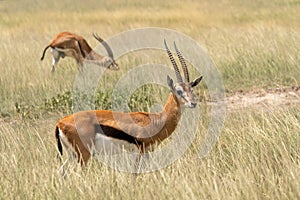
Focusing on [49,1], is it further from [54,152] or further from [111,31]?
[54,152]

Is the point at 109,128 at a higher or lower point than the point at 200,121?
higher

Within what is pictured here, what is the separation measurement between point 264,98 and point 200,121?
78.5 inches

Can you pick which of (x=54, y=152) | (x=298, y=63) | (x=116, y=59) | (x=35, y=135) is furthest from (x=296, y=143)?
(x=116, y=59)

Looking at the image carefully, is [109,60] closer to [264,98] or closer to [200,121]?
[264,98]

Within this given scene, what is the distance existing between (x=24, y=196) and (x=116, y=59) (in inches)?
243

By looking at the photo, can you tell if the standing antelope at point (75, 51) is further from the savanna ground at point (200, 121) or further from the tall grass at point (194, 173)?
→ the tall grass at point (194, 173)

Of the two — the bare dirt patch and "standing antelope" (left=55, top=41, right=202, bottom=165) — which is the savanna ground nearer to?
the bare dirt patch

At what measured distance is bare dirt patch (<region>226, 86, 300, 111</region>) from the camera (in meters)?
6.96

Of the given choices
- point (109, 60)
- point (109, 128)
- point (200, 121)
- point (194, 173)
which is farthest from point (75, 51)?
point (194, 173)

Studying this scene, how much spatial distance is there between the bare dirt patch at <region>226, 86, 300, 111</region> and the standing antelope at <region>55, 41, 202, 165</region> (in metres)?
2.49

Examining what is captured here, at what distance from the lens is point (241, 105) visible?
280 inches

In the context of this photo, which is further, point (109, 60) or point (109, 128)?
point (109, 60)

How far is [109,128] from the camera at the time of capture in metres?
4.29

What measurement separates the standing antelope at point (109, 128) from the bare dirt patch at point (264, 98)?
249 cm
